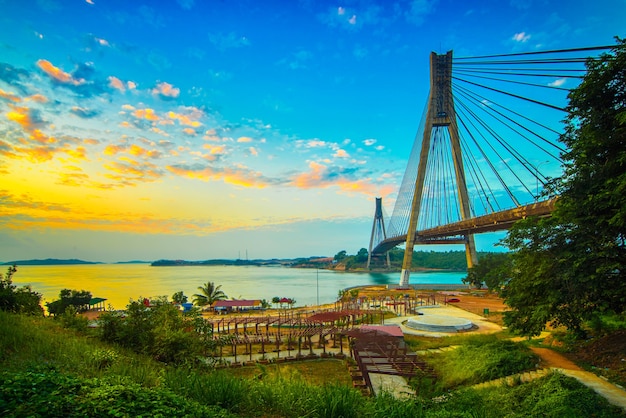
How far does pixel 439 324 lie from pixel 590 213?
16.3 meters

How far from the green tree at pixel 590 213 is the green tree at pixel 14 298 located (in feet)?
56.6

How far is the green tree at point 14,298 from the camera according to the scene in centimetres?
1084

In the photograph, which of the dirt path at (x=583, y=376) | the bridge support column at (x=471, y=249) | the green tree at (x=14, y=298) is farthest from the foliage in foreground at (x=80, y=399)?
the bridge support column at (x=471, y=249)

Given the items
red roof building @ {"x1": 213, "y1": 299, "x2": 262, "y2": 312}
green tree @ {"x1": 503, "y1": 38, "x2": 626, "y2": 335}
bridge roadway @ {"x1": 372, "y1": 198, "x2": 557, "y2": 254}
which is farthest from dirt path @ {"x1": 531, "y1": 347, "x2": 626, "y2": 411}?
red roof building @ {"x1": 213, "y1": 299, "x2": 262, "y2": 312}

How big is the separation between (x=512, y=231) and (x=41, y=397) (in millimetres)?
14971

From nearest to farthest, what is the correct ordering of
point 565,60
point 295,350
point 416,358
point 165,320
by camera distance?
point 165,320 < point 416,358 < point 565,60 < point 295,350

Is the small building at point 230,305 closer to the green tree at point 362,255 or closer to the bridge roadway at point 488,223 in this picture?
the bridge roadway at point 488,223

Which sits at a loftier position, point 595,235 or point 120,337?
point 595,235

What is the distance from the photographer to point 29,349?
6949mm

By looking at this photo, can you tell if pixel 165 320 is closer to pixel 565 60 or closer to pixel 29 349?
pixel 29 349

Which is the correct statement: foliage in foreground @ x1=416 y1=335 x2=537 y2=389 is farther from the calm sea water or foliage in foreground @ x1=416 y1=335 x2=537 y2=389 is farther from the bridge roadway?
the calm sea water

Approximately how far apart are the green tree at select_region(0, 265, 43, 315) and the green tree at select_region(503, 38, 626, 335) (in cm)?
1725

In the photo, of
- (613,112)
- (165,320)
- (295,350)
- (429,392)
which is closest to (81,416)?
(165,320)

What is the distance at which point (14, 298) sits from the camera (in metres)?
11.1
